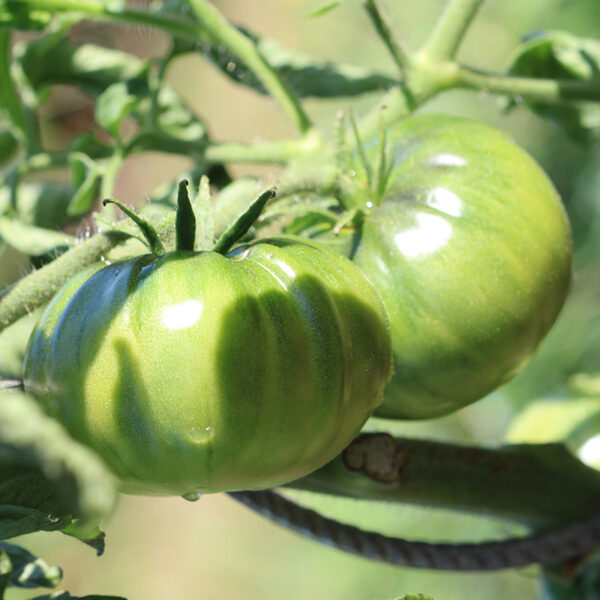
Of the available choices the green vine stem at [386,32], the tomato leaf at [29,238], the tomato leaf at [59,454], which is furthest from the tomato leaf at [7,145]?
the tomato leaf at [59,454]

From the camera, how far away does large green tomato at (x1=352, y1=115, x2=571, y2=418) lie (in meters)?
0.75

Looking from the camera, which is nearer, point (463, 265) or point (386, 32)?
point (463, 265)

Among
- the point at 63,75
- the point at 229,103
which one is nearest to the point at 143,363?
the point at 63,75

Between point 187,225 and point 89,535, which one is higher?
point 187,225

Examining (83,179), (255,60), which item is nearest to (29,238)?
(83,179)

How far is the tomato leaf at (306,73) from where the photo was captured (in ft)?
3.64

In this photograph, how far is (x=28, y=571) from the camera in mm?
722

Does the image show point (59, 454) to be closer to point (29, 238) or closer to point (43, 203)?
point (29, 238)

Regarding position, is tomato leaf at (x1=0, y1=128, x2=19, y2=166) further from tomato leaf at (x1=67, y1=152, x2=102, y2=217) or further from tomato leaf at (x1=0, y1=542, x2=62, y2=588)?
tomato leaf at (x1=0, y1=542, x2=62, y2=588)

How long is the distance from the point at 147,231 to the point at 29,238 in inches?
14.6

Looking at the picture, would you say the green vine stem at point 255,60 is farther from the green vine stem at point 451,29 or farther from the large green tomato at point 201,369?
the large green tomato at point 201,369

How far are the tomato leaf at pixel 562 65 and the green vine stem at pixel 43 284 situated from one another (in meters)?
0.61

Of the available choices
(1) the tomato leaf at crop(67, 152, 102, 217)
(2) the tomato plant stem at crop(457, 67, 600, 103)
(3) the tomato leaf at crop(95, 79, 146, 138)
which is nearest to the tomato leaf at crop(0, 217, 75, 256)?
(1) the tomato leaf at crop(67, 152, 102, 217)

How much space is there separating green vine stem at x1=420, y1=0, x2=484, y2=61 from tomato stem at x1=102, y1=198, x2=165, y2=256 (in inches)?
18.5
